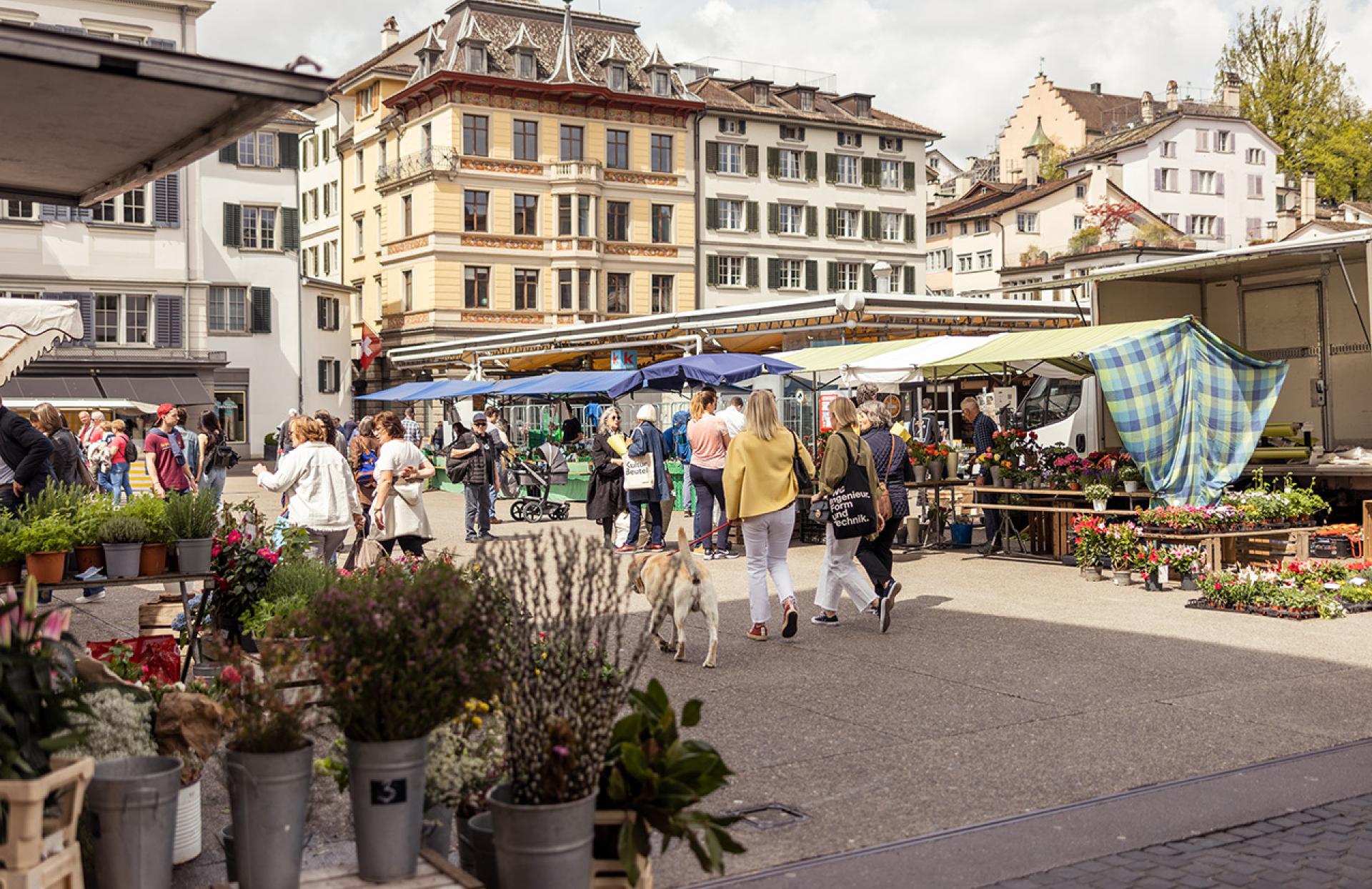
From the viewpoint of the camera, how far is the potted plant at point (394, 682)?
4.23m

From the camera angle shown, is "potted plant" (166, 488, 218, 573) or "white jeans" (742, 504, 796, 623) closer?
"potted plant" (166, 488, 218, 573)

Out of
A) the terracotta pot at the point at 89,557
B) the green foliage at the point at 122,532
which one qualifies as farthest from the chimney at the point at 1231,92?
the terracotta pot at the point at 89,557

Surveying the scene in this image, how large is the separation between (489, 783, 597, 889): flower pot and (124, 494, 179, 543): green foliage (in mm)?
4037

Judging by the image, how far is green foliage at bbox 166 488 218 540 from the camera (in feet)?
25.0

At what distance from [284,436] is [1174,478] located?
16.0 metres

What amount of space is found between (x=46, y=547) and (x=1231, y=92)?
249 feet

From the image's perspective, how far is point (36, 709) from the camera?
388 cm

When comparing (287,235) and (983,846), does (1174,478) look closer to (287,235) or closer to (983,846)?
(983,846)

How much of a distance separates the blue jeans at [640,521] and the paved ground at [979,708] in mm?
5282

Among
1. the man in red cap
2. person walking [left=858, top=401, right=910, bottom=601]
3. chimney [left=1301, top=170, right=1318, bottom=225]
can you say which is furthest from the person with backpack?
chimney [left=1301, top=170, right=1318, bottom=225]

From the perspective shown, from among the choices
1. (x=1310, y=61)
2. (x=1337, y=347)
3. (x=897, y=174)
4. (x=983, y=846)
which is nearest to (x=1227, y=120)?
(x=1310, y=61)

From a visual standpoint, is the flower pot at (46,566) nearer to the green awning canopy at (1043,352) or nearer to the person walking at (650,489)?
the person walking at (650,489)

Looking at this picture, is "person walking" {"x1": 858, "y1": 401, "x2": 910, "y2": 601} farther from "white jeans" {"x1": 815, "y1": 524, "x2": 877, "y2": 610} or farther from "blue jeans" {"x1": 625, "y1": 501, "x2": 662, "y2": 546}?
"blue jeans" {"x1": 625, "y1": 501, "x2": 662, "y2": 546}

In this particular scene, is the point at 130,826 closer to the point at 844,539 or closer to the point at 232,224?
the point at 844,539
